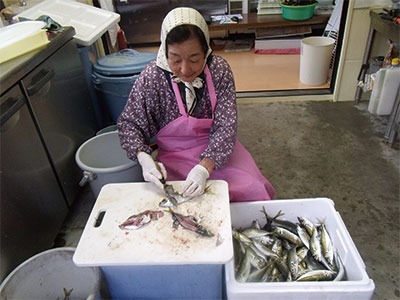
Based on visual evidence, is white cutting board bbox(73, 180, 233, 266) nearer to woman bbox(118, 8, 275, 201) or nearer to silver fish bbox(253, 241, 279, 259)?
woman bbox(118, 8, 275, 201)

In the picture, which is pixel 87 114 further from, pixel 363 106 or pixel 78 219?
pixel 363 106

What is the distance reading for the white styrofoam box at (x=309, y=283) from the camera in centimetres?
107

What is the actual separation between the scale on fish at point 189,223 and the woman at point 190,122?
0.74ft

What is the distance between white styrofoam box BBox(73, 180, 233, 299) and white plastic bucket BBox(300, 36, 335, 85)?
2.51 m

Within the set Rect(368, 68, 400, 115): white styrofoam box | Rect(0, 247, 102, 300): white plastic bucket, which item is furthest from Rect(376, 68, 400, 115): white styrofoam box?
Rect(0, 247, 102, 300): white plastic bucket

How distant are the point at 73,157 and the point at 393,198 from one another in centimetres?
212

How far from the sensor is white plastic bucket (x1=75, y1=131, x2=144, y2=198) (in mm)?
1718

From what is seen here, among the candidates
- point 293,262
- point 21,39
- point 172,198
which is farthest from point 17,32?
point 293,262

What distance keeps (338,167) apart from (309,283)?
1.49 m

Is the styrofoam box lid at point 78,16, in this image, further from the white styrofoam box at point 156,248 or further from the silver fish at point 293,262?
the silver fish at point 293,262

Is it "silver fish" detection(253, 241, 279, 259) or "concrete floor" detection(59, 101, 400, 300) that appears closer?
"silver fish" detection(253, 241, 279, 259)

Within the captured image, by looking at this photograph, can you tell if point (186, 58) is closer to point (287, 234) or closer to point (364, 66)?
point (287, 234)

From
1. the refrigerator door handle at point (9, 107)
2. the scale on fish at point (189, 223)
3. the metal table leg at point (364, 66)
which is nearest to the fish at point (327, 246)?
the scale on fish at point (189, 223)

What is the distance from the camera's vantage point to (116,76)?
2320 mm
